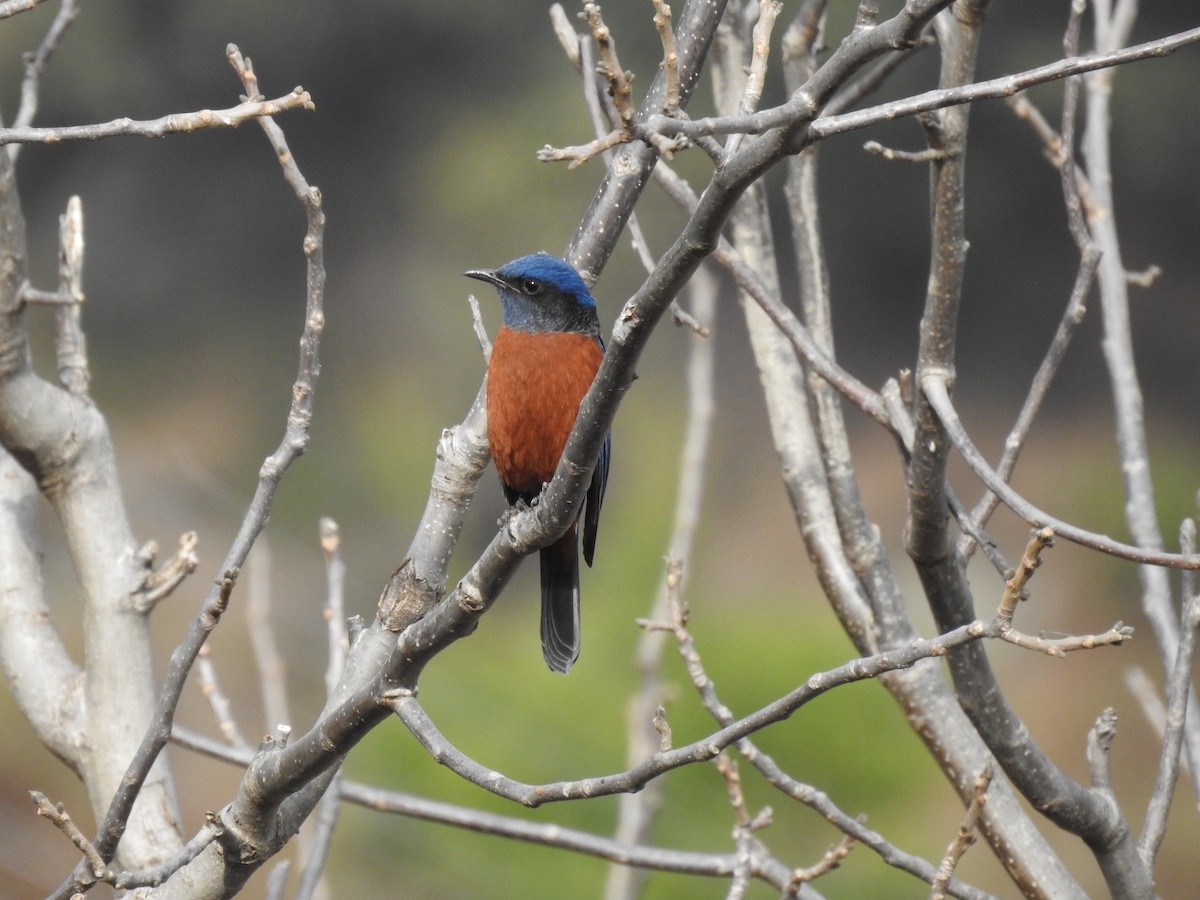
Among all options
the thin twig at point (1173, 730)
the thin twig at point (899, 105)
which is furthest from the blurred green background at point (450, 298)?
the thin twig at point (899, 105)

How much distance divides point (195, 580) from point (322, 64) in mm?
5151

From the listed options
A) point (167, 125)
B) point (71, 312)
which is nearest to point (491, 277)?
point (71, 312)

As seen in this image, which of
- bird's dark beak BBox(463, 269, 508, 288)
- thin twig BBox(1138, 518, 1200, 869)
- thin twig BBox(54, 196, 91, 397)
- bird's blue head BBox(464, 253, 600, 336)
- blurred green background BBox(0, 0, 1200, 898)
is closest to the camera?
thin twig BBox(1138, 518, 1200, 869)

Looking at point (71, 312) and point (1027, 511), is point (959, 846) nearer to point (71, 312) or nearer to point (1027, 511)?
point (1027, 511)

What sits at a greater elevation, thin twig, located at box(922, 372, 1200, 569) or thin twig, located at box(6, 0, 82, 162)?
thin twig, located at box(6, 0, 82, 162)

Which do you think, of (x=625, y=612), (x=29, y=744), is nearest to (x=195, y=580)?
(x=29, y=744)

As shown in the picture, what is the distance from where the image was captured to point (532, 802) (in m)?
1.40

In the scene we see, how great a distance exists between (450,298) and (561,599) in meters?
9.73

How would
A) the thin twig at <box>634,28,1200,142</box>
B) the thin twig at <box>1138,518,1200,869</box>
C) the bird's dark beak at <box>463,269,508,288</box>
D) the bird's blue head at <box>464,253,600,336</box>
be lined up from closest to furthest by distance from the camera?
the thin twig at <box>634,28,1200,142</box> < the thin twig at <box>1138,518,1200,869</box> < the bird's blue head at <box>464,253,600,336</box> < the bird's dark beak at <box>463,269,508,288</box>

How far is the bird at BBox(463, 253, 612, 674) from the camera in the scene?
270 cm

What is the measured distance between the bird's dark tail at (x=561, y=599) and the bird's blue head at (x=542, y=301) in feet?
1.66

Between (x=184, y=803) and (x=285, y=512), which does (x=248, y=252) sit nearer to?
(x=285, y=512)

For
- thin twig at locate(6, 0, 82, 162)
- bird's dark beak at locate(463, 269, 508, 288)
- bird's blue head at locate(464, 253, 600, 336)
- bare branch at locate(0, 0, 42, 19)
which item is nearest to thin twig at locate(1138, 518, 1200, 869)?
bird's blue head at locate(464, 253, 600, 336)

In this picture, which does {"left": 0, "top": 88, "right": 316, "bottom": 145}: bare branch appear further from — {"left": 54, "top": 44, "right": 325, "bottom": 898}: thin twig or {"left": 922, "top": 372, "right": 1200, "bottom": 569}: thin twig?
{"left": 922, "top": 372, "right": 1200, "bottom": 569}: thin twig
